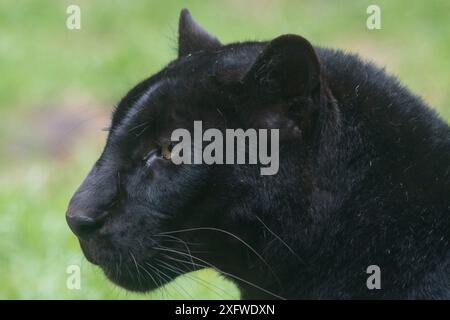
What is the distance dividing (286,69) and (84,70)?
6.16 m

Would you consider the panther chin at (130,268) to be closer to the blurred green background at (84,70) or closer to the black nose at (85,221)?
the black nose at (85,221)

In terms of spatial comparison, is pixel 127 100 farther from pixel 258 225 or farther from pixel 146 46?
pixel 146 46

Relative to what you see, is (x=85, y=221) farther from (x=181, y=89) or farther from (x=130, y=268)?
(x=181, y=89)

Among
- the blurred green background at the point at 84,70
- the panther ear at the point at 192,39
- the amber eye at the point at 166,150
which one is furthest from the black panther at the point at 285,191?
the blurred green background at the point at 84,70

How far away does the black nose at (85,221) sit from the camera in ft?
11.5

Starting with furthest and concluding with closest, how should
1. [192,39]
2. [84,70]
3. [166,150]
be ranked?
[84,70] → [192,39] → [166,150]

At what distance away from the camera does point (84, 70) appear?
935 cm

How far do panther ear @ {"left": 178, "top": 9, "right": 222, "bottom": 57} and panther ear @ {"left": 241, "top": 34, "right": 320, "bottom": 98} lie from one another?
1.79 feet

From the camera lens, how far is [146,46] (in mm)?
9391

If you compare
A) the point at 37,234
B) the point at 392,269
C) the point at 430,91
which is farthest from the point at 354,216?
the point at 430,91

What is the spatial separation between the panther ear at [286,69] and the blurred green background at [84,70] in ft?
6.04

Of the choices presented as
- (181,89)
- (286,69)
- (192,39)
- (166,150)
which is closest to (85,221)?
(166,150)

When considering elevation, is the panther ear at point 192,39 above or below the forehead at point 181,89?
above

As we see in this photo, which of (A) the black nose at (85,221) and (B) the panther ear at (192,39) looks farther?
(B) the panther ear at (192,39)
